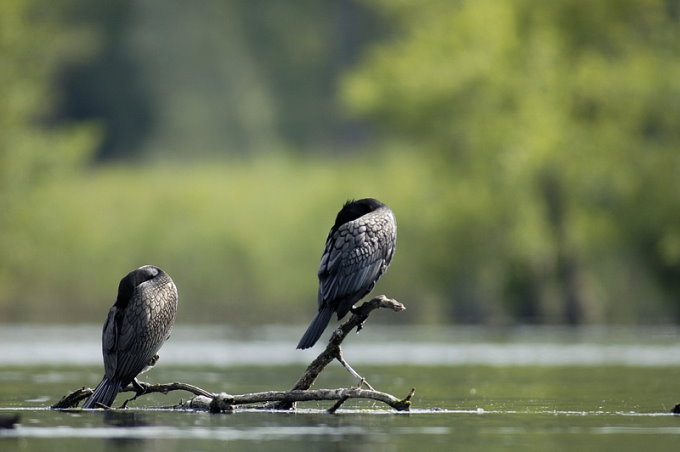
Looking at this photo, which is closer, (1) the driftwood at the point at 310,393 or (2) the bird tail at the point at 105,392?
(1) the driftwood at the point at 310,393

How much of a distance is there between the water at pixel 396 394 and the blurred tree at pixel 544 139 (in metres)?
10.1

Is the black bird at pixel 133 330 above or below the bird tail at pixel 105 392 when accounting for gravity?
above

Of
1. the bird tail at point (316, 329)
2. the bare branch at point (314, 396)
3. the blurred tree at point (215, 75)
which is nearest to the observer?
the bare branch at point (314, 396)

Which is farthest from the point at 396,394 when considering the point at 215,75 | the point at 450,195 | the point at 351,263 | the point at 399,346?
the point at 215,75

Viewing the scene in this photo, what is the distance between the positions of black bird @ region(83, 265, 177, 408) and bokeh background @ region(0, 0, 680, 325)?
29.5 meters

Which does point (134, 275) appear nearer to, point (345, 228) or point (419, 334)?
point (345, 228)

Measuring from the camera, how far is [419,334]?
146 ft

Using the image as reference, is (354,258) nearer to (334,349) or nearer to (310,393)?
(334,349)

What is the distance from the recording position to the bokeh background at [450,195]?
165ft

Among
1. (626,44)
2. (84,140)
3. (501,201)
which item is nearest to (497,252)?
(501,201)

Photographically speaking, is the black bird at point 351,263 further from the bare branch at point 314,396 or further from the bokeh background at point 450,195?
the bokeh background at point 450,195

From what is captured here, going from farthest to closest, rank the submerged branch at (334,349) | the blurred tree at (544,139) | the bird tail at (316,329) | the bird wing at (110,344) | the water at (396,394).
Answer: the blurred tree at (544,139) < the bird wing at (110,344) < the bird tail at (316,329) < the submerged branch at (334,349) < the water at (396,394)

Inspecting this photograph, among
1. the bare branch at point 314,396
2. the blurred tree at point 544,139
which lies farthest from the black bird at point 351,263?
the blurred tree at point 544,139

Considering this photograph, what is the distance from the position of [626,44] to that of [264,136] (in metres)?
A: 43.1
